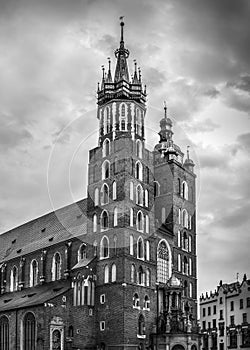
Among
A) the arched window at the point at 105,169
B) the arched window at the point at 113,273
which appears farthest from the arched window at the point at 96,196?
the arched window at the point at 113,273

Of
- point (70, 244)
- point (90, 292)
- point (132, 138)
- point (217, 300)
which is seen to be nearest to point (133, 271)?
point (90, 292)

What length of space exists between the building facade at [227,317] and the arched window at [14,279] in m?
27.9

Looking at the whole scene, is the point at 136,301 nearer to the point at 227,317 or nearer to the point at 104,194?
the point at 104,194

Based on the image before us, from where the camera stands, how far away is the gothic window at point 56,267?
74.4m

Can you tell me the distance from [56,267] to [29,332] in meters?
11.8

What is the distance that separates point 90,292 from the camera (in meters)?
65.5

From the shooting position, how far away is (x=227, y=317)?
89875 millimetres

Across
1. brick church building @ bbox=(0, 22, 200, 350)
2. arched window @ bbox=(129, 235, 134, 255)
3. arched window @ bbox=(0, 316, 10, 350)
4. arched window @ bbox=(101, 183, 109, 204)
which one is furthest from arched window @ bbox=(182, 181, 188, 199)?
arched window @ bbox=(0, 316, 10, 350)

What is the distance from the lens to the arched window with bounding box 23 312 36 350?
64.1 meters

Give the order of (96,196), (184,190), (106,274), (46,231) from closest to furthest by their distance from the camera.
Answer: (106,274) → (96,196) → (184,190) → (46,231)

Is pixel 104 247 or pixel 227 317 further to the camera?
pixel 227 317

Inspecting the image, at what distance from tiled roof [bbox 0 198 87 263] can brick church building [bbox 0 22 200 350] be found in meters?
0.22

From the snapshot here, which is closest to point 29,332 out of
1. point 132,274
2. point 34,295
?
point 34,295

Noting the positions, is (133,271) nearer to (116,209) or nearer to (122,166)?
(116,209)
